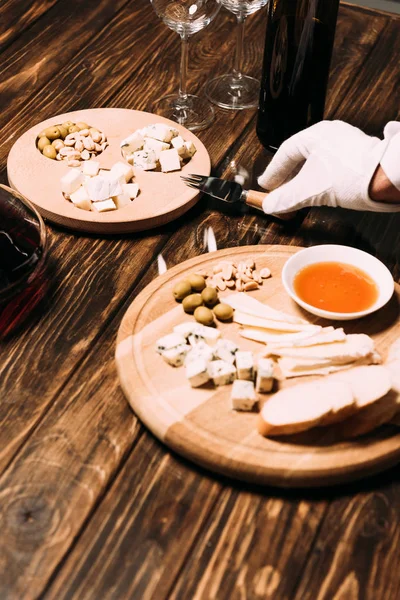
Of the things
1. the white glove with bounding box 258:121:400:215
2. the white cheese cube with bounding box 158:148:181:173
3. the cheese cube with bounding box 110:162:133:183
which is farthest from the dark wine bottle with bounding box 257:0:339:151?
the cheese cube with bounding box 110:162:133:183

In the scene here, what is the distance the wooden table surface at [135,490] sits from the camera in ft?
3.19

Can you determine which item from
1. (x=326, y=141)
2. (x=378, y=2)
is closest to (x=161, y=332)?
(x=326, y=141)

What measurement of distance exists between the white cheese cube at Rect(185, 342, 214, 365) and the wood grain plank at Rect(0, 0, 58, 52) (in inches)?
49.7

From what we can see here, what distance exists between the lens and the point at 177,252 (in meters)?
1.48

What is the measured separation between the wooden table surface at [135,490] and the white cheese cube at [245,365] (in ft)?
0.52

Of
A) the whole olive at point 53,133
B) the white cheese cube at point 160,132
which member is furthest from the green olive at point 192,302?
the whole olive at point 53,133

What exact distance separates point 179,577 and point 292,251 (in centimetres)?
67

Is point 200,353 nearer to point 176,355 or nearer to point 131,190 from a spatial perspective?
point 176,355

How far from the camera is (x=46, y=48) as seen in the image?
2.05 metres

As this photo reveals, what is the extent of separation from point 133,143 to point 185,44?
30cm

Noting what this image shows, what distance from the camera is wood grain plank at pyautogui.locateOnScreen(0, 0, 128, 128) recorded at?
1.90 meters

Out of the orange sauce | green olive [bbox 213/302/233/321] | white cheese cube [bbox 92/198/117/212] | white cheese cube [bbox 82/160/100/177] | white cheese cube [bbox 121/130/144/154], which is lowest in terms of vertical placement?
the orange sauce

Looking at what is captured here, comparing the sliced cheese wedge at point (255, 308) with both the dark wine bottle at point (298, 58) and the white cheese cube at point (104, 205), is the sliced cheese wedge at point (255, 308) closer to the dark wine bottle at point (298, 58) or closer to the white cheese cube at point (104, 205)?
the white cheese cube at point (104, 205)

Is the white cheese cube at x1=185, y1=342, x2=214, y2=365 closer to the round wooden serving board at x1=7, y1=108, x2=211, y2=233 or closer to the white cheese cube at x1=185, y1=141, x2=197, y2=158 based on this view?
the round wooden serving board at x1=7, y1=108, x2=211, y2=233
